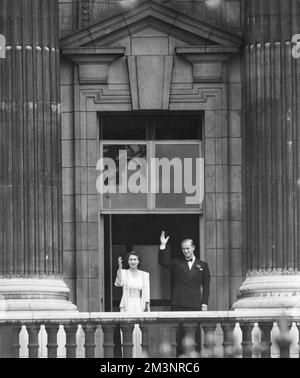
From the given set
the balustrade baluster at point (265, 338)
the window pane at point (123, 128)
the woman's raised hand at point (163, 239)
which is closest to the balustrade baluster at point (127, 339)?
the balustrade baluster at point (265, 338)

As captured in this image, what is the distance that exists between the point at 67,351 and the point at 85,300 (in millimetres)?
4870

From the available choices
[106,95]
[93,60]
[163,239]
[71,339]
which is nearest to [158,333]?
[71,339]

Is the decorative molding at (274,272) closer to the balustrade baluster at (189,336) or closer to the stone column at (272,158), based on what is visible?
the stone column at (272,158)

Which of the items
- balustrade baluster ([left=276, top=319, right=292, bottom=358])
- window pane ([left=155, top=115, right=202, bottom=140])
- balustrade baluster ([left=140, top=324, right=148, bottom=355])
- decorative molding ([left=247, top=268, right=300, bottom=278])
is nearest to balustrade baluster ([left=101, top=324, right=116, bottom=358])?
balustrade baluster ([left=140, top=324, right=148, bottom=355])

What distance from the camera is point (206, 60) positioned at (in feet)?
149

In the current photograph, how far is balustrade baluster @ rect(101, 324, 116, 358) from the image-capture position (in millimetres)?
39812

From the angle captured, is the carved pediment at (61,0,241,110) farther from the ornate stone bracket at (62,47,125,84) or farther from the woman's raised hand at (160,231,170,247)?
the woman's raised hand at (160,231,170,247)

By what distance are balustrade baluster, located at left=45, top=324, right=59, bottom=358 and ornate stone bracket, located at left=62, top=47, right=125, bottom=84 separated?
7300mm

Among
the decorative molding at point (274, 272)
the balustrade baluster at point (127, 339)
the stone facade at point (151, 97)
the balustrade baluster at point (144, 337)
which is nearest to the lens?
the balustrade baluster at point (127, 339)

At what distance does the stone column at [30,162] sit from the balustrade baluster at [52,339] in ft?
5.43

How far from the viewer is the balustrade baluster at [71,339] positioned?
131 ft

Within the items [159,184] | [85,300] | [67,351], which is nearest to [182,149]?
[159,184]

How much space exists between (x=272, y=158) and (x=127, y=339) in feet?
18.3

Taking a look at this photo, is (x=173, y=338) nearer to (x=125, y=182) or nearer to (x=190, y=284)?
(x=190, y=284)
